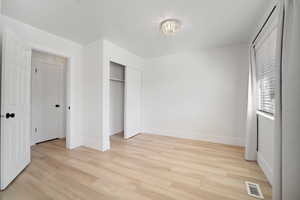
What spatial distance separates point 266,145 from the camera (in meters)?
1.89

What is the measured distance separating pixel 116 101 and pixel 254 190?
11.9ft

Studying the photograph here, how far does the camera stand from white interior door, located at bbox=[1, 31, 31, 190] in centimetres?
159

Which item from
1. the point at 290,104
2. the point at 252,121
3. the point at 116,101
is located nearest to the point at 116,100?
the point at 116,101

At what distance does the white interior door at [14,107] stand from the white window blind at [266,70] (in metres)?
3.49

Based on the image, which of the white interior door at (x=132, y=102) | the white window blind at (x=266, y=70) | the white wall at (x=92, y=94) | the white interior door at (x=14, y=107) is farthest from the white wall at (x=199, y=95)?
the white interior door at (x=14, y=107)

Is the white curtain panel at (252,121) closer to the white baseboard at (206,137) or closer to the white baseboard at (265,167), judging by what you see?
the white baseboard at (265,167)

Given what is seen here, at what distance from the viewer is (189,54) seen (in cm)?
347

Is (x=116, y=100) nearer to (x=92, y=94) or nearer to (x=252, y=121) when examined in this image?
(x=92, y=94)

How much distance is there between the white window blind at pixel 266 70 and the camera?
1738 millimetres

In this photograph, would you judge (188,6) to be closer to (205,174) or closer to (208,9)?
(208,9)

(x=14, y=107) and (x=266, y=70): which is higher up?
(x=266, y=70)

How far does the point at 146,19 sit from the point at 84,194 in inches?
102

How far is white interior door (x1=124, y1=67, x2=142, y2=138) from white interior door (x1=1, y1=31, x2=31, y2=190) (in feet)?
6.61

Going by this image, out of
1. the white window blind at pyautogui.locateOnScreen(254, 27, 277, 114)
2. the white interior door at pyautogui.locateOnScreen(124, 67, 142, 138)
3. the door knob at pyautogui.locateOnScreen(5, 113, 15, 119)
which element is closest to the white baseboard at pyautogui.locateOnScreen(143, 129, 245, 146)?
the white interior door at pyautogui.locateOnScreen(124, 67, 142, 138)
